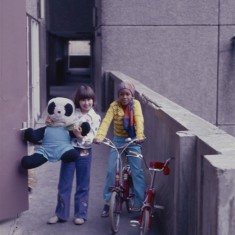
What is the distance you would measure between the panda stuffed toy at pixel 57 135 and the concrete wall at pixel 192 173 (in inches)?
36.1

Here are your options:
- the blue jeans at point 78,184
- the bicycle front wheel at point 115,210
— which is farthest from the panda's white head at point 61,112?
the bicycle front wheel at point 115,210

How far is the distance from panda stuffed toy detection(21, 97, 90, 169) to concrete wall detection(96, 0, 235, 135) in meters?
8.21

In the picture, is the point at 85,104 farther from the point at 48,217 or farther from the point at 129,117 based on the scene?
the point at 48,217

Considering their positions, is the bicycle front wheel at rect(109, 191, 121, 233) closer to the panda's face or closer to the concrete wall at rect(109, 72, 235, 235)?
the concrete wall at rect(109, 72, 235, 235)

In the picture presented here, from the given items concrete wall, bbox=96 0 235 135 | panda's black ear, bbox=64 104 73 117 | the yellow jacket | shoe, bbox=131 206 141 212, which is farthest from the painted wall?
concrete wall, bbox=96 0 235 135

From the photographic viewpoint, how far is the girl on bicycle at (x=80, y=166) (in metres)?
5.98

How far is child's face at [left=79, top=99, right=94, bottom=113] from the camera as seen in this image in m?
5.97

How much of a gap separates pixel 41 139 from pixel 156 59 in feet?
28.0

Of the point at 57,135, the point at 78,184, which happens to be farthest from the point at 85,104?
the point at 78,184

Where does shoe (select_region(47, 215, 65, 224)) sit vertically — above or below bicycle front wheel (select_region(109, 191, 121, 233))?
below

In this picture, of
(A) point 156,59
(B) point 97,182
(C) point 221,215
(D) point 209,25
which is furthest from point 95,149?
(C) point 221,215

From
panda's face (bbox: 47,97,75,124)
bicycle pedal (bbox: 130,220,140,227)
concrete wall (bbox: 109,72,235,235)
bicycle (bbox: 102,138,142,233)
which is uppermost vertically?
panda's face (bbox: 47,97,75,124)

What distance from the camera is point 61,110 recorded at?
231 inches

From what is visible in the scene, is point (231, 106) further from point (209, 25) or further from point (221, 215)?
point (221, 215)
